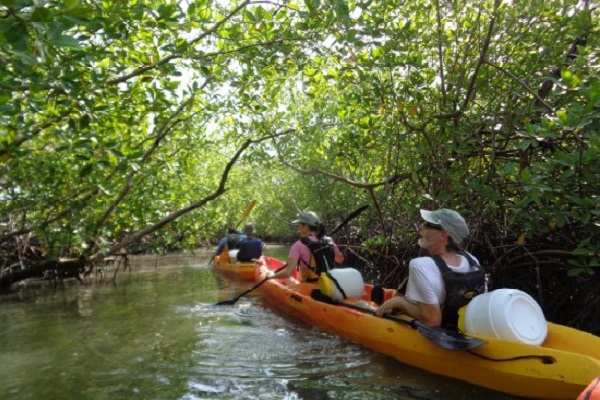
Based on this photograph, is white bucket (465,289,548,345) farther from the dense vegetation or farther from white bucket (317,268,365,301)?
white bucket (317,268,365,301)

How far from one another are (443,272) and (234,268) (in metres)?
7.04

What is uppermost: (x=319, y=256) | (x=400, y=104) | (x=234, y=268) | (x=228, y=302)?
(x=400, y=104)

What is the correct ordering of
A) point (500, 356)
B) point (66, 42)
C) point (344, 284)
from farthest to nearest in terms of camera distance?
point (344, 284)
point (500, 356)
point (66, 42)

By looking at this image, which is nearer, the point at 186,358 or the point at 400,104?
the point at 186,358

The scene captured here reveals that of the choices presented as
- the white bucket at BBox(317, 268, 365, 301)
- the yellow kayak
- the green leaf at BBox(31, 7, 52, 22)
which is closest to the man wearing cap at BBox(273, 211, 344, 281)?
the white bucket at BBox(317, 268, 365, 301)

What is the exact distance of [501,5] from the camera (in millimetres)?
5059

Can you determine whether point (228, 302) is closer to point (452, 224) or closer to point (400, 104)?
point (400, 104)

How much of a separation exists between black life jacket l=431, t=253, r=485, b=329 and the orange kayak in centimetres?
26

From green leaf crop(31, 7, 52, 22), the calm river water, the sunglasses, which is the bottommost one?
the calm river water

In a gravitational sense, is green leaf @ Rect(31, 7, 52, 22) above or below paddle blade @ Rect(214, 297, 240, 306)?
above

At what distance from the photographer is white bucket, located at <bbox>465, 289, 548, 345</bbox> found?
3217mm

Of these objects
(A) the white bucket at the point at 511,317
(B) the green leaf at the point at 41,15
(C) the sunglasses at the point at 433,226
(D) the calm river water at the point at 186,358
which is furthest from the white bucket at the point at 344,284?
(B) the green leaf at the point at 41,15

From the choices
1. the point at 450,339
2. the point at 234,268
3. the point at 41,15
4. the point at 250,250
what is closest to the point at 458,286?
the point at 450,339

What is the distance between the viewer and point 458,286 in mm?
3572
